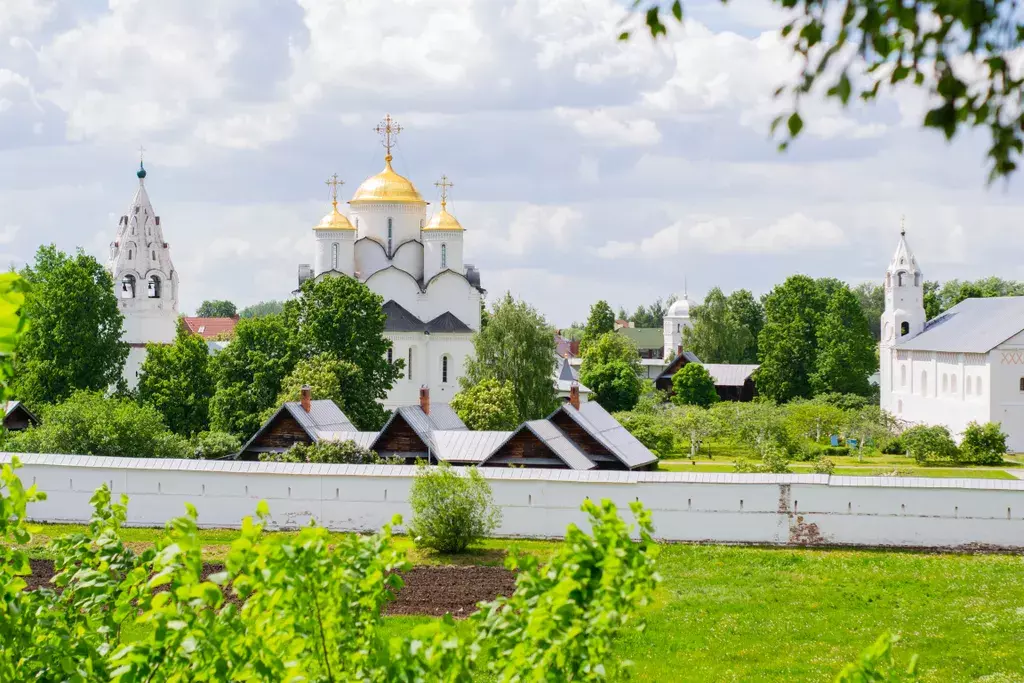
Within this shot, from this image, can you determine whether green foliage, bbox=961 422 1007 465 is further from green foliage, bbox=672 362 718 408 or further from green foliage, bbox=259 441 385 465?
green foliage, bbox=259 441 385 465

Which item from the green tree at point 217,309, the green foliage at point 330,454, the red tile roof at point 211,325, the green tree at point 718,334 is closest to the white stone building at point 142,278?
the green foliage at point 330,454

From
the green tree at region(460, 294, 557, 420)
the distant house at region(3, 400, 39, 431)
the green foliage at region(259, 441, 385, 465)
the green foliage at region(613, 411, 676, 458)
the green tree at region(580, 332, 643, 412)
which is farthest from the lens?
the green tree at region(580, 332, 643, 412)

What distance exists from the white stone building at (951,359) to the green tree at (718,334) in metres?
21.9

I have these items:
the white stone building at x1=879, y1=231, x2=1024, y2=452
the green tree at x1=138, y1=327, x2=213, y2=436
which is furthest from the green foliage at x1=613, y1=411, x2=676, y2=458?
the green tree at x1=138, y1=327, x2=213, y2=436

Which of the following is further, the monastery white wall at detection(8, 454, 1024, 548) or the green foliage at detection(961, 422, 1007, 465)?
the green foliage at detection(961, 422, 1007, 465)

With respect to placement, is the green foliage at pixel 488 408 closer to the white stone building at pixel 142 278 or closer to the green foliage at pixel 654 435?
the green foliage at pixel 654 435

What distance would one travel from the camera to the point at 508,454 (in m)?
24.3

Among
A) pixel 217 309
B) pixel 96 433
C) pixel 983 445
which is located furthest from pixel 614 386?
pixel 217 309

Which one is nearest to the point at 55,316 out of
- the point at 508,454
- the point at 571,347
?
the point at 508,454

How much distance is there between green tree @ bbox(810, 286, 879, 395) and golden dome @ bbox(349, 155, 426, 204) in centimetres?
1769

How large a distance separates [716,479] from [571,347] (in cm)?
7975

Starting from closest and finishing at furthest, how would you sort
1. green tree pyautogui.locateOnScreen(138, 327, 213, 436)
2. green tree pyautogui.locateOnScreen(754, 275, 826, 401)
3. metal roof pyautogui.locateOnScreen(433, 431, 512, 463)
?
metal roof pyautogui.locateOnScreen(433, 431, 512, 463), green tree pyautogui.locateOnScreen(138, 327, 213, 436), green tree pyautogui.locateOnScreen(754, 275, 826, 401)

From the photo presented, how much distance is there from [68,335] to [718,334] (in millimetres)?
44424

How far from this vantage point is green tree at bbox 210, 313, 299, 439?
32875 millimetres
